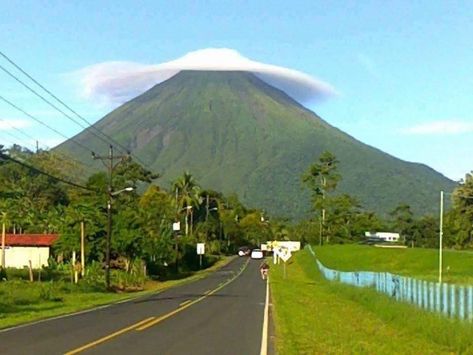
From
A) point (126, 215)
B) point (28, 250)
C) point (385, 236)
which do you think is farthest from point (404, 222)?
point (126, 215)

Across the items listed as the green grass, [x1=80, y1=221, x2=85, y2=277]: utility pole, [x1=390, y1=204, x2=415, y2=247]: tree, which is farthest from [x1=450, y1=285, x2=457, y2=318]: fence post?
[x1=390, y1=204, x2=415, y2=247]: tree

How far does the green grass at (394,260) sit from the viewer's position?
68.1 m

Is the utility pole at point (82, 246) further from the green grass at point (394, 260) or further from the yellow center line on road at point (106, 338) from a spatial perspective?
the yellow center line on road at point (106, 338)

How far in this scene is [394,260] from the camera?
83500mm

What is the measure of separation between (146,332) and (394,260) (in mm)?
64564

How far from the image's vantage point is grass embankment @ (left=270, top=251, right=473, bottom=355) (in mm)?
18344

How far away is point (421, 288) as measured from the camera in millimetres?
26062

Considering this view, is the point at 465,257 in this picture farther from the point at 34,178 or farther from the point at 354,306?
the point at 34,178

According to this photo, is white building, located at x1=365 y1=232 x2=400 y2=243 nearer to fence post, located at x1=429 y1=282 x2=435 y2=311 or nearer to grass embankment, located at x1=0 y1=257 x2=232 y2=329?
grass embankment, located at x1=0 y1=257 x2=232 y2=329

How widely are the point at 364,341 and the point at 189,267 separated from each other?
7827 cm

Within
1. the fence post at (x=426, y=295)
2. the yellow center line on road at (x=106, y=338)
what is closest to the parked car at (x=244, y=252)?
the yellow center line on road at (x=106, y=338)

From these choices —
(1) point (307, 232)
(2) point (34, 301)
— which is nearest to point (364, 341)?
(2) point (34, 301)

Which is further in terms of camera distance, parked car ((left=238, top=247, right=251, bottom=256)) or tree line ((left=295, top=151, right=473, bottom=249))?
parked car ((left=238, top=247, right=251, bottom=256))

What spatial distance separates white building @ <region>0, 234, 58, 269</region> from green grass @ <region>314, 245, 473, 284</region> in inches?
1007
